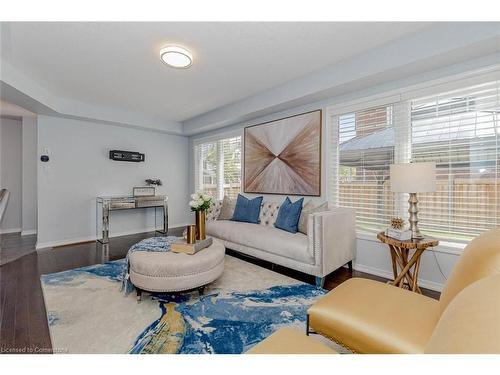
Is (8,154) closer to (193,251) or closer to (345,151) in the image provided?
(193,251)

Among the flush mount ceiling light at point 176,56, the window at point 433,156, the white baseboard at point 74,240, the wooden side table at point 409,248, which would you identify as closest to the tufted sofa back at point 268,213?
the window at point 433,156

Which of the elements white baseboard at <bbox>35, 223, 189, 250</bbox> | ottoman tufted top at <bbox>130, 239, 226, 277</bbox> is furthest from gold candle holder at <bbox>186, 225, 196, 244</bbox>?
white baseboard at <bbox>35, 223, 189, 250</bbox>

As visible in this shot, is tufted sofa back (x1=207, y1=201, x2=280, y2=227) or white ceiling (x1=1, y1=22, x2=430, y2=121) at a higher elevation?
white ceiling (x1=1, y1=22, x2=430, y2=121)

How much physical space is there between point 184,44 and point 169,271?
7.29 feet

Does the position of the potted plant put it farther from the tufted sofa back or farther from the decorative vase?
the tufted sofa back

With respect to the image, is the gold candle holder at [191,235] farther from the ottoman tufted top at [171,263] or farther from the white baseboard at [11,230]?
the white baseboard at [11,230]

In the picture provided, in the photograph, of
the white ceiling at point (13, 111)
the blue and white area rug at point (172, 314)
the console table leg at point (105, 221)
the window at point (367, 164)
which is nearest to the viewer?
the blue and white area rug at point (172, 314)

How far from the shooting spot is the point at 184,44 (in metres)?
2.42

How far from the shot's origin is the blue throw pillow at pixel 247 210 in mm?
3852

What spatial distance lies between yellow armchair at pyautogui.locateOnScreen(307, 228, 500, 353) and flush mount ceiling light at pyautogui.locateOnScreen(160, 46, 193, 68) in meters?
2.66

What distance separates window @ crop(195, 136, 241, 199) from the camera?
16.1 feet

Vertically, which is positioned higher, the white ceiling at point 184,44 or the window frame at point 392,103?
the white ceiling at point 184,44

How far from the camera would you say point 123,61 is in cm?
275

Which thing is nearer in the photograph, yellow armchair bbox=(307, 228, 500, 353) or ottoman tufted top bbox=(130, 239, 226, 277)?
yellow armchair bbox=(307, 228, 500, 353)
